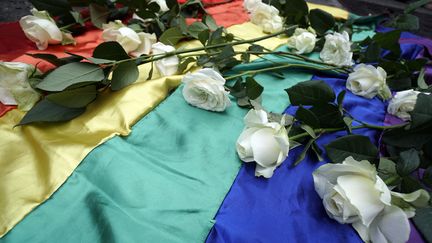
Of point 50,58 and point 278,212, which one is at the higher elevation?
point 50,58

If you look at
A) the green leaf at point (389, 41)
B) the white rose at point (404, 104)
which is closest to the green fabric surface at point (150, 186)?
the white rose at point (404, 104)

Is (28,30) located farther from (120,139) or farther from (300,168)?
(300,168)

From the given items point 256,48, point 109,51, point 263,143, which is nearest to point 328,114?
point 263,143

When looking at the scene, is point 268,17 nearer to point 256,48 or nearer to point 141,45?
point 256,48

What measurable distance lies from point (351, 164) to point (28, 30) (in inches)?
25.0

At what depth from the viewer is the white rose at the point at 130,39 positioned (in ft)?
1.93

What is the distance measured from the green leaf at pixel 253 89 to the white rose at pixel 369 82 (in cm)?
25

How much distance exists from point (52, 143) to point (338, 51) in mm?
606

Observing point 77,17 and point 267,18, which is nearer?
point 77,17

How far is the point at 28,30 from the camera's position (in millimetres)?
600

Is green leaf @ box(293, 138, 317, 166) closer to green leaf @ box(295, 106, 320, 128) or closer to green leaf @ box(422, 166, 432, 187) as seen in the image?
green leaf @ box(295, 106, 320, 128)

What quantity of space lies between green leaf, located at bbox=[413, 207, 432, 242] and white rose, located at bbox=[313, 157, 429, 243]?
0.07 metres

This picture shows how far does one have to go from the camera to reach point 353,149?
0.41 m

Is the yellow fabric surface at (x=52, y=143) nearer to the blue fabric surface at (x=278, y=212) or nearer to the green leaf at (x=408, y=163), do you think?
the blue fabric surface at (x=278, y=212)
